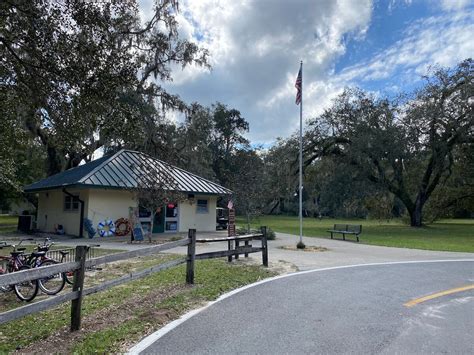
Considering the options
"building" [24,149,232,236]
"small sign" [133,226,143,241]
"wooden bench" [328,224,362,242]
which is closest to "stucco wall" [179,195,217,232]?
"building" [24,149,232,236]

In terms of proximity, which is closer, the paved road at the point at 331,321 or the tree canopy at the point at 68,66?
the paved road at the point at 331,321

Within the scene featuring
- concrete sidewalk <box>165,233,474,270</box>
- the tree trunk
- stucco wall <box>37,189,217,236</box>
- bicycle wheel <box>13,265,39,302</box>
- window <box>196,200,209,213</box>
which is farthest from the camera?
the tree trunk

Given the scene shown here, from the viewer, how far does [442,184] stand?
39312mm

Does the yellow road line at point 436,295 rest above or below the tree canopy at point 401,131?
below

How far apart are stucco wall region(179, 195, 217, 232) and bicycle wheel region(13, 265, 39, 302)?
16.0 metres

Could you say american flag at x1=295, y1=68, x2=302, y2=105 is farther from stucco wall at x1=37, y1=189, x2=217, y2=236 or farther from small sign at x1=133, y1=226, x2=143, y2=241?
stucco wall at x1=37, y1=189, x2=217, y2=236

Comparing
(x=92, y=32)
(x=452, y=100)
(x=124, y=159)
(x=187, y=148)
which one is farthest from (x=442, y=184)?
(x=92, y=32)

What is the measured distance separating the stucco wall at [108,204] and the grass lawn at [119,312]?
36.4ft

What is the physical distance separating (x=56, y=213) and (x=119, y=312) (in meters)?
19.0

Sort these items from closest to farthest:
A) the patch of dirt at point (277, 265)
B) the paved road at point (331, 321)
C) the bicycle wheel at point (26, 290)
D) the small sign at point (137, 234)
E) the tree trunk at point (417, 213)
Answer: the paved road at point (331, 321) < the bicycle wheel at point (26, 290) < the patch of dirt at point (277, 265) < the small sign at point (137, 234) < the tree trunk at point (417, 213)

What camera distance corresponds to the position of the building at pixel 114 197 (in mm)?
20766

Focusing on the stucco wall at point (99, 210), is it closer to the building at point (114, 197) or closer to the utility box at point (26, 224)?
the building at point (114, 197)

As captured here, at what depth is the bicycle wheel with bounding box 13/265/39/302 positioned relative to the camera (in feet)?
24.2

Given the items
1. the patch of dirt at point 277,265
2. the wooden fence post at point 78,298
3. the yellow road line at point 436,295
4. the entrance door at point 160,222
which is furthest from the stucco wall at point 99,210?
the yellow road line at point 436,295
